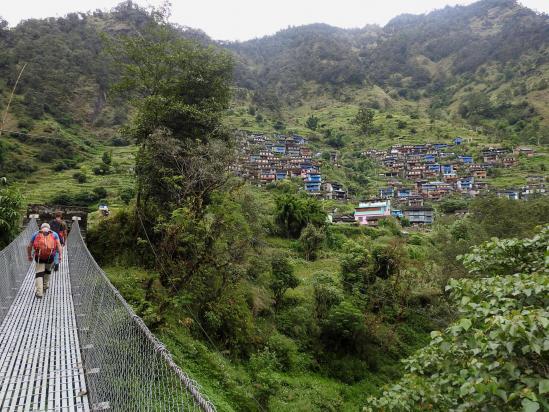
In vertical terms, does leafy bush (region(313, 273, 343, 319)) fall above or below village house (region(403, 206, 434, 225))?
→ above

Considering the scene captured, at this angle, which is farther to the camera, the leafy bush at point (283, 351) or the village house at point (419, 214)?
the village house at point (419, 214)

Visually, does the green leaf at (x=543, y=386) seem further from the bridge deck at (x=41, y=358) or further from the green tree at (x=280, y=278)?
the green tree at (x=280, y=278)

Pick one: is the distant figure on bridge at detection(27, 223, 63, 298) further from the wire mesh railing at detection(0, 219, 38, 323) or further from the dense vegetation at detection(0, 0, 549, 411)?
the dense vegetation at detection(0, 0, 549, 411)

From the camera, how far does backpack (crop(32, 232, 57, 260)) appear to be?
6.55m

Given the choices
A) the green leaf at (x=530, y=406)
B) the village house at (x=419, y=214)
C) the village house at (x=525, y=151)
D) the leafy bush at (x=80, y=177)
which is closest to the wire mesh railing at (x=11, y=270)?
the green leaf at (x=530, y=406)

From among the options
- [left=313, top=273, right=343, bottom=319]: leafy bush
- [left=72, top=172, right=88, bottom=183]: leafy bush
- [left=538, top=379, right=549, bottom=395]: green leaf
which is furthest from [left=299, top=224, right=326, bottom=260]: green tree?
[left=72, top=172, right=88, bottom=183]: leafy bush

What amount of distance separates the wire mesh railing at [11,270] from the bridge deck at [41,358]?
6.7 inches

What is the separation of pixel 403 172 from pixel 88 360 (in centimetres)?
6856

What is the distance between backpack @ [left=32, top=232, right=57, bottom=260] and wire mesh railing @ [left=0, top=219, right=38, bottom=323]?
0.85 meters

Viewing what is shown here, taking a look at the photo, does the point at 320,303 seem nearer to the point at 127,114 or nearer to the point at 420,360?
the point at 420,360

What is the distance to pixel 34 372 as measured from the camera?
13.7 feet

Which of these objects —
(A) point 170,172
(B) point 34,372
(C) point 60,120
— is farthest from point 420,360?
(C) point 60,120

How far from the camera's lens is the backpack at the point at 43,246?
655 cm

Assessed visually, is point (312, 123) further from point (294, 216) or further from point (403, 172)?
point (294, 216)
